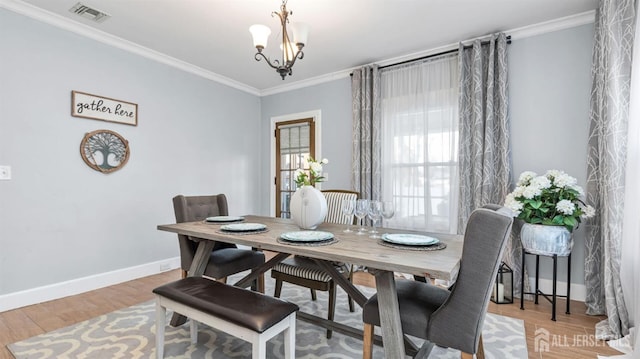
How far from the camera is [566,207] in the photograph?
2395 mm

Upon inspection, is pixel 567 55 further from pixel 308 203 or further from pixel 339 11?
pixel 308 203

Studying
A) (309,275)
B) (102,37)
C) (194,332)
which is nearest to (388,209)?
(309,275)

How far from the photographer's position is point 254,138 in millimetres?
4945

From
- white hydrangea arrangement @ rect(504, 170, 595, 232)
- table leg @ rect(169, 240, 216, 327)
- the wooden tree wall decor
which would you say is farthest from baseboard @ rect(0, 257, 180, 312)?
white hydrangea arrangement @ rect(504, 170, 595, 232)

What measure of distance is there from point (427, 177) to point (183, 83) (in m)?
3.24

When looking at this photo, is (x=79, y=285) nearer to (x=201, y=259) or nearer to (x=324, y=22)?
(x=201, y=259)

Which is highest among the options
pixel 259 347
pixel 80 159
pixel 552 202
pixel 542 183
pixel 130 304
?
pixel 80 159

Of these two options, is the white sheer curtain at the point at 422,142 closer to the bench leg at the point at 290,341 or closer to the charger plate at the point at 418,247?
the charger plate at the point at 418,247

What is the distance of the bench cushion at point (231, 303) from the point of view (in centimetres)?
141

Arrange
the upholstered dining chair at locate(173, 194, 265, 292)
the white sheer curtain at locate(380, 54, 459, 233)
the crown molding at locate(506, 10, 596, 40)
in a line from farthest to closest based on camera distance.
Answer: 1. the white sheer curtain at locate(380, 54, 459, 233)
2. the crown molding at locate(506, 10, 596, 40)
3. the upholstered dining chair at locate(173, 194, 265, 292)

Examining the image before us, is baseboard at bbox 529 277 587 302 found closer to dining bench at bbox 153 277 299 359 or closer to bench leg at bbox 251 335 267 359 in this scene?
dining bench at bbox 153 277 299 359

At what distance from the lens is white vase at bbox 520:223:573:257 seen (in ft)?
8.11

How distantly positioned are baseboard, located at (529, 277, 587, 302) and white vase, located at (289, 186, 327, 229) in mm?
2344

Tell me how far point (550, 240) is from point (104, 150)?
4231 millimetres
